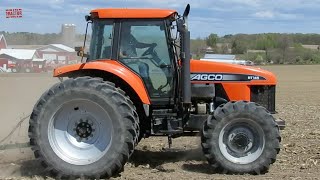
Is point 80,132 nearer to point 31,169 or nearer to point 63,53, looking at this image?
point 31,169

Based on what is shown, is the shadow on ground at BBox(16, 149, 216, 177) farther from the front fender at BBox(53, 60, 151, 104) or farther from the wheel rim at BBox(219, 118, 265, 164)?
the front fender at BBox(53, 60, 151, 104)

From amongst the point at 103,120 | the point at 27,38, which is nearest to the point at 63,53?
the point at 27,38

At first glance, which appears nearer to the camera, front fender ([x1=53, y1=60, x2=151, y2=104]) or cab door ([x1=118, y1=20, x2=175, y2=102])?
front fender ([x1=53, y1=60, x2=151, y2=104])

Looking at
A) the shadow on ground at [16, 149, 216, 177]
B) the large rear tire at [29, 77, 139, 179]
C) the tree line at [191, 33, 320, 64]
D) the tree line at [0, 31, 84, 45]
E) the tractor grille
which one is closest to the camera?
the large rear tire at [29, 77, 139, 179]

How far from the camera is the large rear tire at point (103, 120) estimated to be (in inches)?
249

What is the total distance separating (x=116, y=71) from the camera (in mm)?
6570

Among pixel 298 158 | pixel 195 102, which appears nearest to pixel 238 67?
pixel 195 102

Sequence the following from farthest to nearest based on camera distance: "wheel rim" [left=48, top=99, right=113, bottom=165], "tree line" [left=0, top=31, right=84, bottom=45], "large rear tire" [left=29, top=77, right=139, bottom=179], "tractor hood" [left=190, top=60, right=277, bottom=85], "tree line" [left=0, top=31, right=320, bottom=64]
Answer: "tree line" [left=0, top=31, right=320, bottom=64] → "tree line" [left=0, top=31, right=84, bottom=45] → "tractor hood" [left=190, top=60, right=277, bottom=85] → "wheel rim" [left=48, top=99, right=113, bottom=165] → "large rear tire" [left=29, top=77, right=139, bottom=179]

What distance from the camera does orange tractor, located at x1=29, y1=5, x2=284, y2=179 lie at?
20.9ft

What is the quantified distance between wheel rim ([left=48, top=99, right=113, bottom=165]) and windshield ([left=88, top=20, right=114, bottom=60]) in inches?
32.4

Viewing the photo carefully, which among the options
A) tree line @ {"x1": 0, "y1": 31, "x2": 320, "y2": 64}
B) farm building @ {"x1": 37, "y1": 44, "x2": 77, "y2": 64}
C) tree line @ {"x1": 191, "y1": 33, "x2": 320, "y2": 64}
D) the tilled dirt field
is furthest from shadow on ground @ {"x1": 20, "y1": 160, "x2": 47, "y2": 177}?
tree line @ {"x1": 191, "y1": 33, "x2": 320, "y2": 64}

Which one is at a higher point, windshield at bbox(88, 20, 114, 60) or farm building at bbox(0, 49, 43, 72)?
windshield at bbox(88, 20, 114, 60)

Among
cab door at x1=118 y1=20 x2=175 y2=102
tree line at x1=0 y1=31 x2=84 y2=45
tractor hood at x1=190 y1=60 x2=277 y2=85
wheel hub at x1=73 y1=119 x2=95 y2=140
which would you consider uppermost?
tree line at x1=0 y1=31 x2=84 y2=45

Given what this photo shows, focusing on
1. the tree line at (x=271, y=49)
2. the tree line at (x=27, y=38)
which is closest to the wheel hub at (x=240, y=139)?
the tree line at (x=27, y=38)
